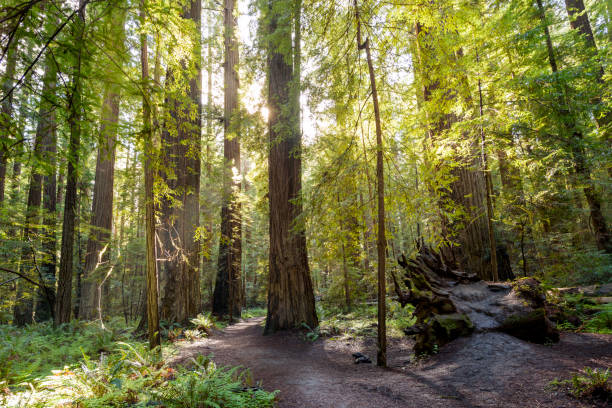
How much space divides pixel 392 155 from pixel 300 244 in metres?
3.69

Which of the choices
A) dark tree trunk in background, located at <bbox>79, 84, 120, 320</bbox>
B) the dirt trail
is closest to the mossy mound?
the dirt trail

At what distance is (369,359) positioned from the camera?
5027 mm

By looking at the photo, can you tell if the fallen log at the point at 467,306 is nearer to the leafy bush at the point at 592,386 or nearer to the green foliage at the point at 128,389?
the leafy bush at the point at 592,386

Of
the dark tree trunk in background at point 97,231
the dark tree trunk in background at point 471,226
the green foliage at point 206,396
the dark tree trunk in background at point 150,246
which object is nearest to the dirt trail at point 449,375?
the green foliage at point 206,396

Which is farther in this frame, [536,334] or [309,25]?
[309,25]

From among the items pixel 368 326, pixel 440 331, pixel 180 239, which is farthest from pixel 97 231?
pixel 440 331

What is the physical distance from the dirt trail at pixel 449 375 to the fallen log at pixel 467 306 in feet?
→ 0.82

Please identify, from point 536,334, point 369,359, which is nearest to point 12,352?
point 369,359

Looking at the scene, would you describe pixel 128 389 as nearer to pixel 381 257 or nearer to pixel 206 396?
pixel 206 396

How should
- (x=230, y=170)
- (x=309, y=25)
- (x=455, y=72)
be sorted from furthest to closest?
(x=230, y=170) → (x=455, y=72) → (x=309, y=25)

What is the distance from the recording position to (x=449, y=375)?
364 cm

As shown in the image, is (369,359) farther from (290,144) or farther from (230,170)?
(230,170)

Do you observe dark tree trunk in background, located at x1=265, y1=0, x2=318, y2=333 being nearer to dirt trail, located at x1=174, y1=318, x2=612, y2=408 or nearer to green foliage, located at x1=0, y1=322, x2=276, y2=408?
dirt trail, located at x1=174, y1=318, x2=612, y2=408

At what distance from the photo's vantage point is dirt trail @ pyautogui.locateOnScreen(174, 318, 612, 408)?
9.61 ft
